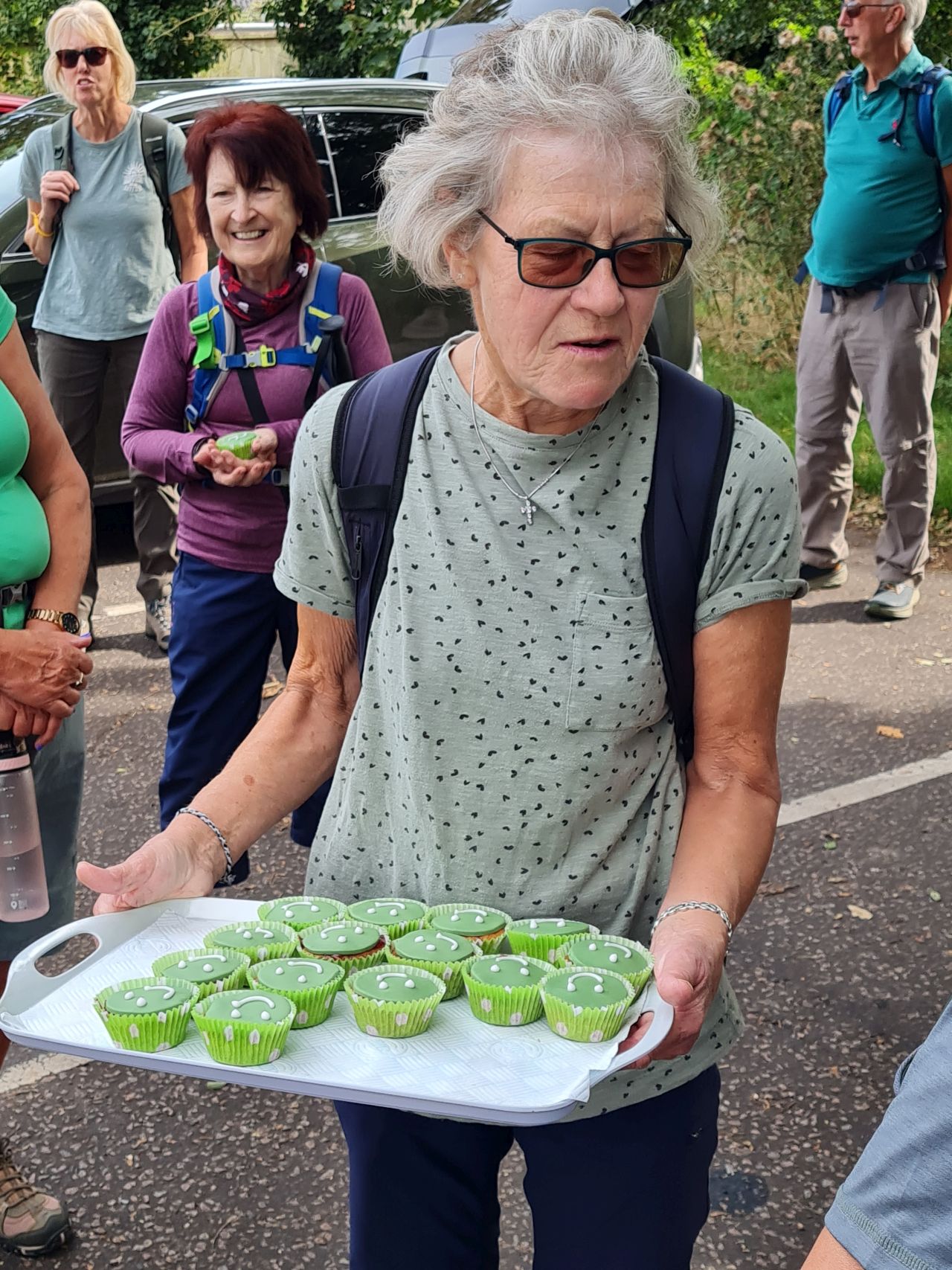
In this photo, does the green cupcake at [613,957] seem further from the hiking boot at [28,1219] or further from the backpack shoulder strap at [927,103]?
the backpack shoulder strap at [927,103]

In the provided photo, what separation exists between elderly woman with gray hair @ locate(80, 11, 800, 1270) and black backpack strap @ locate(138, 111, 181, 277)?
4124mm

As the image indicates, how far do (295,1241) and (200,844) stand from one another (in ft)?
4.26

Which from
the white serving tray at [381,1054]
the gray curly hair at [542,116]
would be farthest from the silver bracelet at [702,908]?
the gray curly hair at [542,116]

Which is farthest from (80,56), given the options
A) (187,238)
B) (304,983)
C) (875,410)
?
(304,983)

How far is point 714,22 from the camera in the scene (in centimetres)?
1230

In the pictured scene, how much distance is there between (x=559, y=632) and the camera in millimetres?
1621

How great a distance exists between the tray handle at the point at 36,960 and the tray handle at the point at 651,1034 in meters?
0.63

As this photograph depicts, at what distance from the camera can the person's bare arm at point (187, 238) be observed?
5.21 metres

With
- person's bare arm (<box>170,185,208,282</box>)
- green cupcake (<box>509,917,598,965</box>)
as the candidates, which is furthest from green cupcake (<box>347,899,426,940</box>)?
person's bare arm (<box>170,185,208,282</box>)

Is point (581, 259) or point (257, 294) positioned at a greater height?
point (581, 259)

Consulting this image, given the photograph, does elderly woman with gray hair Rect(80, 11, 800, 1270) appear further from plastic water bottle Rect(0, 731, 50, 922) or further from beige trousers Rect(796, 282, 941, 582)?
beige trousers Rect(796, 282, 941, 582)

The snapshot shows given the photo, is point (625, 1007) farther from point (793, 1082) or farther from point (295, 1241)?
point (793, 1082)

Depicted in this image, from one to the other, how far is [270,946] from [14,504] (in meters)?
1.10

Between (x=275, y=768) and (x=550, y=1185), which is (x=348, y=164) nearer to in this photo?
(x=275, y=768)
